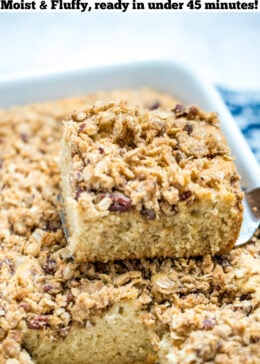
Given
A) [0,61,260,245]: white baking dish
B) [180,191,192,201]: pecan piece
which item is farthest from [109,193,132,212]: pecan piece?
[0,61,260,245]: white baking dish

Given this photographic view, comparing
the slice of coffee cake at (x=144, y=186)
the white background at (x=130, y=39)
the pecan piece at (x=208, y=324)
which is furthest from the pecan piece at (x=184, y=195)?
the white background at (x=130, y=39)

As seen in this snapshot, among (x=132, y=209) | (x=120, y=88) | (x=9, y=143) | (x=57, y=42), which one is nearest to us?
(x=132, y=209)

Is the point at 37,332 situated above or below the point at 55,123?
below

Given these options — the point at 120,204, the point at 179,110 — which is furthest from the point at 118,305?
the point at 179,110

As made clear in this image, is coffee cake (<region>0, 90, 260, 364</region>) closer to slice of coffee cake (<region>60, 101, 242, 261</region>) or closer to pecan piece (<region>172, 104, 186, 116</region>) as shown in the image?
slice of coffee cake (<region>60, 101, 242, 261</region>)

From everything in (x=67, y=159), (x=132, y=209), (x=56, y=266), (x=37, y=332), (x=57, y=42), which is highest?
(x=57, y=42)

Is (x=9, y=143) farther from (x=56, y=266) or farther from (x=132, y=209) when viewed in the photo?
(x=132, y=209)

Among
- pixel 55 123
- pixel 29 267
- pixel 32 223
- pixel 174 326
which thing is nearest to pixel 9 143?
pixel 55 123

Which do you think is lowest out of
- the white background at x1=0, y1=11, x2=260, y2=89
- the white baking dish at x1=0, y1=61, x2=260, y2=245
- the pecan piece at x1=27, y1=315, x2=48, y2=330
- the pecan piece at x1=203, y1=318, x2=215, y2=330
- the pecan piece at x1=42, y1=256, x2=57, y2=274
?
the pecan piece at x1=203, y1=318, x2=215, y2=330
